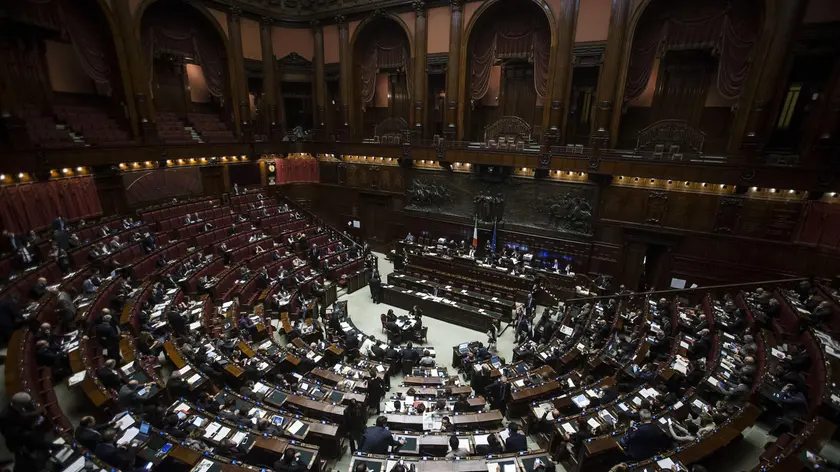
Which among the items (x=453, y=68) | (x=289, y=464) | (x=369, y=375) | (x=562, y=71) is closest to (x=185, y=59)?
(x=453, y=68)

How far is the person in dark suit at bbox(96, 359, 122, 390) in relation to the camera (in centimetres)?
721

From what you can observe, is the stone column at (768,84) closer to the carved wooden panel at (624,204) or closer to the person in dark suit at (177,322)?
the carved wooden panel at (624,204)

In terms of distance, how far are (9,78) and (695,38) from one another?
2675 cm

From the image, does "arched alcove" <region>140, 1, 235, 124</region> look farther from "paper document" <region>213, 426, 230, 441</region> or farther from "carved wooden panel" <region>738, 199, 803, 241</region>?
"carved wooden panel" <region>738, 199, 803, 241</region>

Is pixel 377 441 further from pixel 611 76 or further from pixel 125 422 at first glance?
pixel 611 76

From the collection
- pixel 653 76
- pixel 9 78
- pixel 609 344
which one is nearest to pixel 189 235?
pixel 9 78

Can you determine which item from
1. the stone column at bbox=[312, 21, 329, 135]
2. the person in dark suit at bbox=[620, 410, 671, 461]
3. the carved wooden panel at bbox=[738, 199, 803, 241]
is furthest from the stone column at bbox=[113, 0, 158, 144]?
the carved wooden panel at bbox=[738, 199, 803, 241]

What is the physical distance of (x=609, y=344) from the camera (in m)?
10.4

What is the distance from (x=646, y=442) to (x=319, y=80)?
22657mm

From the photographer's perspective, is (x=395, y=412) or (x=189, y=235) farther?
(x=189, y=235)

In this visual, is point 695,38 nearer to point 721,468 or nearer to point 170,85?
point 721,468

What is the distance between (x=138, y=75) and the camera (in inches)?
645

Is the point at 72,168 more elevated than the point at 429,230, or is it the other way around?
the point at 72,168

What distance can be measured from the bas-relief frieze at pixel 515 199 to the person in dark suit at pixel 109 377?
582 inches
